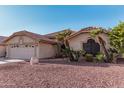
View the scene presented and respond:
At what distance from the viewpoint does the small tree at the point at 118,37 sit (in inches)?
725

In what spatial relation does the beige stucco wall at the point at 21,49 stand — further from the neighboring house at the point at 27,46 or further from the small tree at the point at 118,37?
the small tree at the point at 118,37

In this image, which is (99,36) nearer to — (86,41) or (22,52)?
(86,41)

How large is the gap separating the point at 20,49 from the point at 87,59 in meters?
9.90

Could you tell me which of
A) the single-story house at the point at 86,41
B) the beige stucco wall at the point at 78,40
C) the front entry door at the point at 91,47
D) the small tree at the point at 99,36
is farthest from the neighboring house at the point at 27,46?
the small tree at the point at 99,36

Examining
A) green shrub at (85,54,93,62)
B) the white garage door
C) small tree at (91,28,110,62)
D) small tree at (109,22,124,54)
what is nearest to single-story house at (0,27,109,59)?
the white garage door

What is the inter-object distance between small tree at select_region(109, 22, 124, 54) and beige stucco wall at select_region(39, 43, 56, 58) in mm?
8952

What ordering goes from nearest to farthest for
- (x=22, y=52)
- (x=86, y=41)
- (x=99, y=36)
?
(x=99, y=36) → (x=86, y=41) → (x=22, y=52)

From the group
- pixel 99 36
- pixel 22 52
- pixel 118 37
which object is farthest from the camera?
pixel 22 52

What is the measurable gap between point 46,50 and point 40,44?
1708mm

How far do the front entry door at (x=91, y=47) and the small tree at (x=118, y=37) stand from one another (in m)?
2.14

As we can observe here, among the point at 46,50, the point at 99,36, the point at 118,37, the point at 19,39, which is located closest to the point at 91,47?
the point at 99,36

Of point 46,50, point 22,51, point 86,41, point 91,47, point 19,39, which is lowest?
point 22,51

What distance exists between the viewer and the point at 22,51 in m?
24.8
